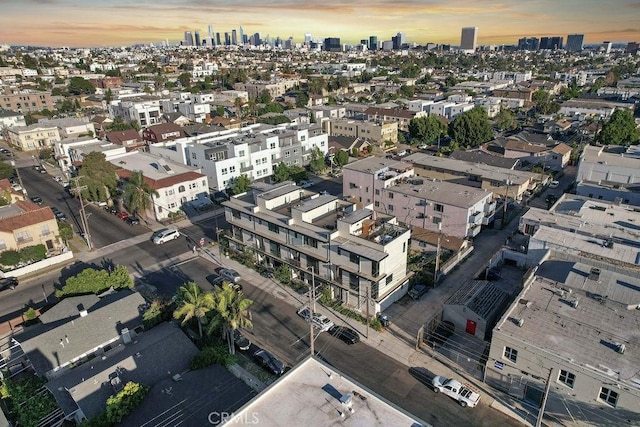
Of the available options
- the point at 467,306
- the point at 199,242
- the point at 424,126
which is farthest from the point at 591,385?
the point at 424,126

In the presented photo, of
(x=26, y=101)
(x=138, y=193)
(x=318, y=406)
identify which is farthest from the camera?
(x=26, y=101)

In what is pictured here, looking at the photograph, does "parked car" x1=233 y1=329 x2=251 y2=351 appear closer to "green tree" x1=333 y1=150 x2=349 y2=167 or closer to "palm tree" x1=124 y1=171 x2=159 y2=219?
"palm tree" x1=124 y1=171 x2=159 y2=219

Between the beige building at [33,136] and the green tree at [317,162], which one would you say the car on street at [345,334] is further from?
the beige building at [33,136]

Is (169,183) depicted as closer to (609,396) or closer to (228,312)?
A: (228,312)

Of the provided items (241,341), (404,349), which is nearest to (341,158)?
(404,349)

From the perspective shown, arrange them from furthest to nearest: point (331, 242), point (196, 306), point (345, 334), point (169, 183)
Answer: point (169, 183) < point (331, 242) < point (345, 334) < point (196, 306)

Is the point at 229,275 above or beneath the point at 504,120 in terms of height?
beneath

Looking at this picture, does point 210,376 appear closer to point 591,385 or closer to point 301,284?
point 301,284

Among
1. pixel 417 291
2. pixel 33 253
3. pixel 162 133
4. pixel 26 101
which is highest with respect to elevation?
pixel 26 101

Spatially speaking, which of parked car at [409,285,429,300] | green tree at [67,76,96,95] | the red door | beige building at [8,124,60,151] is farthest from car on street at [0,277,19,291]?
green tree at [67,76,96,95]
